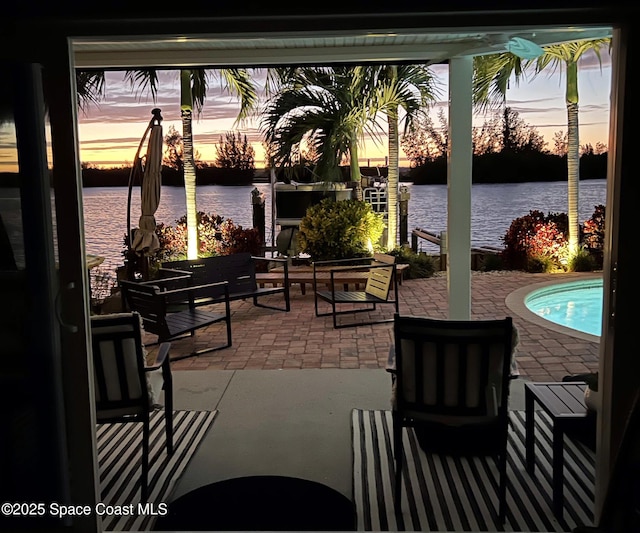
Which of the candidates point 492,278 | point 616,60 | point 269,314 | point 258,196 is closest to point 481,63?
point 492,278

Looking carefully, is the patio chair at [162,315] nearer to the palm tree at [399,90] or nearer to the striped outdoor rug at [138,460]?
the striped outdoor rug at [138,460]

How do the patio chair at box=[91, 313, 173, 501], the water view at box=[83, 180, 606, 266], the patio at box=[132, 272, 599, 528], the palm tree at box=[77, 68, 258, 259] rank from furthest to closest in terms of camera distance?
the water view at box=[83, 180, 606, 266] < the palm tree at box=[77, 68, 258, 259] < the patio at box=[132, 272, 599, 528] < the patio chair at box=[91, 313, 173, 501]

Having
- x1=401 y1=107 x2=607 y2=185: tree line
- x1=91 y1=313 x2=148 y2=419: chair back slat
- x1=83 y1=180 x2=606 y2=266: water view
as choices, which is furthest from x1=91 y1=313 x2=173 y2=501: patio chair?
x1=401 y1=107 x2=607 y2=185: tree line

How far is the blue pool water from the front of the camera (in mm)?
8102

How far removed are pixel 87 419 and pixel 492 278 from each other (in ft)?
26.1

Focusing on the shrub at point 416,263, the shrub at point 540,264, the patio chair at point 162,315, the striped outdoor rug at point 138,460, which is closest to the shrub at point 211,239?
the shrub at point 416,263

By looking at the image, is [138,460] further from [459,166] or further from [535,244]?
[535,244]

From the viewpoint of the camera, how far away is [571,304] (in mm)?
8664

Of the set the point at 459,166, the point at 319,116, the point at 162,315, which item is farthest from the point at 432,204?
the point at 162,315

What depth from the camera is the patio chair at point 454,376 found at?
288 cm

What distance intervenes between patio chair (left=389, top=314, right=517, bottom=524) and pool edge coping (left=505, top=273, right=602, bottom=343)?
3216 mm

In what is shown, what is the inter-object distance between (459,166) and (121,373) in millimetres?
2991

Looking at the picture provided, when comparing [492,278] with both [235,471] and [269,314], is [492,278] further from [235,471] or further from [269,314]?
[235,471]

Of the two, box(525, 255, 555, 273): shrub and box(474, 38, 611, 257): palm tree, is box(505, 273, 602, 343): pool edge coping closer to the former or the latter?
box(525, 255, 555, 273): shrub
